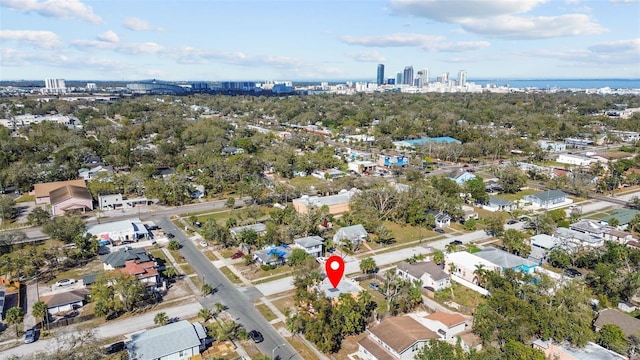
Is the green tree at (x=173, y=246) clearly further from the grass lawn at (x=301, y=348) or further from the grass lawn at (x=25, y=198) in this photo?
the grass lawn at (x=25, y=198)

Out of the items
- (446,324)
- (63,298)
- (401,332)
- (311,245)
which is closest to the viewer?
(401,332)

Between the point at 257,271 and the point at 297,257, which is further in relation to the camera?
the point at 257,271

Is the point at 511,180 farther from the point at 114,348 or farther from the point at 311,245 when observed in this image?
the point at 114,348

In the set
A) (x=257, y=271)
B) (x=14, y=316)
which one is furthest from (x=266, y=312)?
(x=14, y=316)

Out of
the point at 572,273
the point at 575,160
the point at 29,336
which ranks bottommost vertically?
the point at 29,336

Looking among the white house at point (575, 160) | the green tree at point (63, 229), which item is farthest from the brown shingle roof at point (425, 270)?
the white house at point (575, 160)

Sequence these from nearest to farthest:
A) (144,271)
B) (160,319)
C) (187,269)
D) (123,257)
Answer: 1. (160,319)
2. (144,271)
3. (123,257)
4. (187,269)

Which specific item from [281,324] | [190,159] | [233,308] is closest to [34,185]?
[190,159]

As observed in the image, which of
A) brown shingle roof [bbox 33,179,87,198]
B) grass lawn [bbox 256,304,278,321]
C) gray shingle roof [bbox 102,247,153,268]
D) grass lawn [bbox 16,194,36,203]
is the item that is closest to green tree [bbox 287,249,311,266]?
grass lawn [bbox 256,304,278,321]
